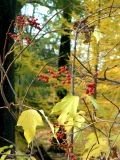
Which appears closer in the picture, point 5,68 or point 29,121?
point 29,121

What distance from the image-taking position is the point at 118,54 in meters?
5.93

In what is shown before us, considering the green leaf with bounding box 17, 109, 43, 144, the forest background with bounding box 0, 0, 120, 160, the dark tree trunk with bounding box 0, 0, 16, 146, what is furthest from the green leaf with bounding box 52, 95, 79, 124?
the dark tree trunk with bounding box 0, 0, 16, 146

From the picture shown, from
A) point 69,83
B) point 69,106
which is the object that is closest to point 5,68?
point 69,83

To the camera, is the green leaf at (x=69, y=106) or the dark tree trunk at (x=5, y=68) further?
the dark tree trunk at (x=5, y=68)

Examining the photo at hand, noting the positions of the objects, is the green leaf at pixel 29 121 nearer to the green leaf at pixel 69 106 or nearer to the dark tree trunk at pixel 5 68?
the green leaf at pixel 69 106

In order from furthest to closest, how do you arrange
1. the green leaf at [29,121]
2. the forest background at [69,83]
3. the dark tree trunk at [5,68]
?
the dark tree trunk at [5,68] < the forest background at [69,83] < the green leaf at [29,121]

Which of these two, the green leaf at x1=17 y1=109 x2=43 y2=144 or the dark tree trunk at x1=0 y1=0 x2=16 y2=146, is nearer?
the green leaf at x1=17 y1=109 x2=43 y2=144

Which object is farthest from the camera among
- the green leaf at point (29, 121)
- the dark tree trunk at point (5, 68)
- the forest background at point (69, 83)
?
the dark tree trunk at point (5, 68)

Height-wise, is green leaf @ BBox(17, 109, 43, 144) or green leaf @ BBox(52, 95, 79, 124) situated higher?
green leaf @ BBox(52, 95, 79, 124)

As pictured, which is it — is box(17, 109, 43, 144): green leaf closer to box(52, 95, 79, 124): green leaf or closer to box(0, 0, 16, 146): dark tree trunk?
box(52, 95, 79, 124): green leaf

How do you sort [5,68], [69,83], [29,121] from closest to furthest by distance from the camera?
[29,121] → [69,83] → [5,68]

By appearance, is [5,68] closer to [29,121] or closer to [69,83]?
[69,83]

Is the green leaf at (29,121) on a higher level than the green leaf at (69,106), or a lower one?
lower

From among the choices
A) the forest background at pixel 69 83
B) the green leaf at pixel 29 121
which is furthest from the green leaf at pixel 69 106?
the green leaf at pixel 29 121
